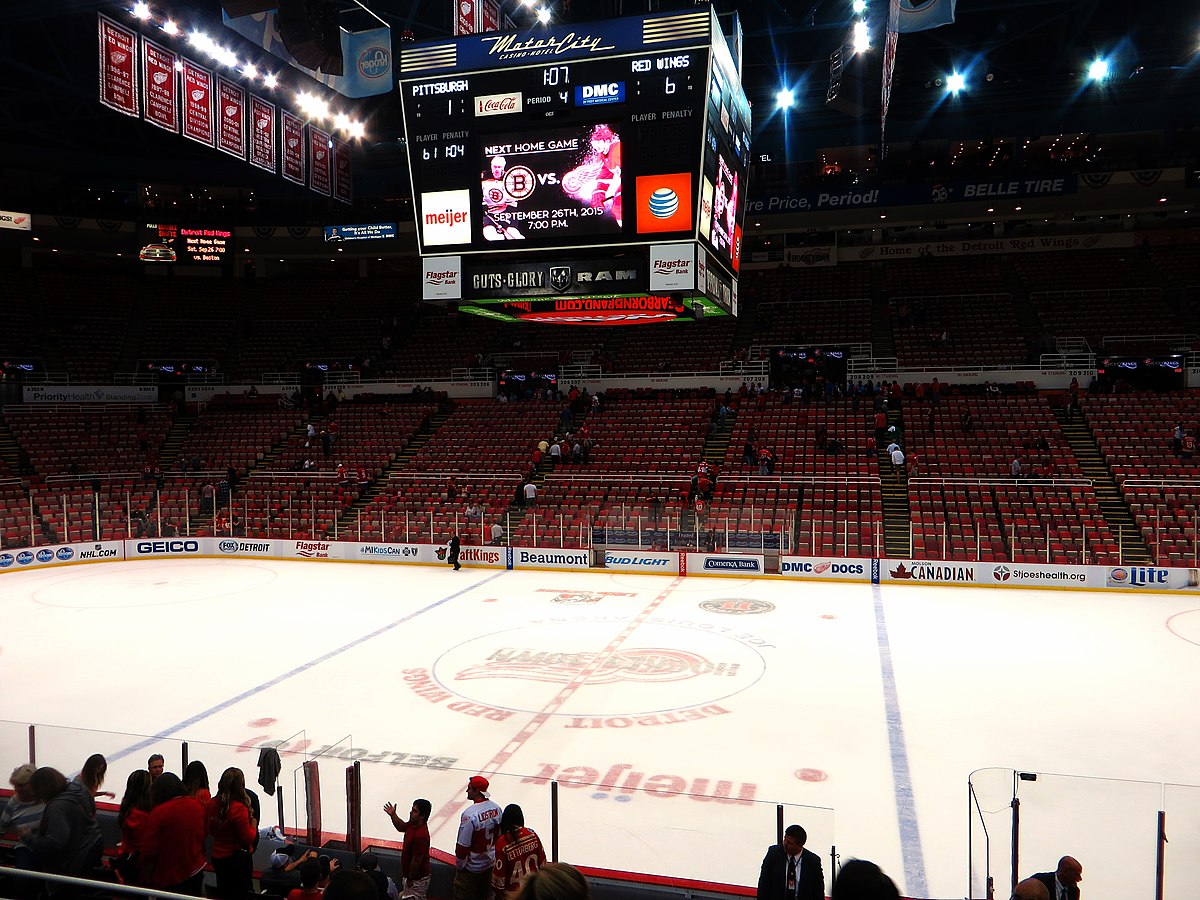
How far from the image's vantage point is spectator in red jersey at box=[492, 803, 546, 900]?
493 centimetres

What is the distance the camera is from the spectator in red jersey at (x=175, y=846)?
4691 millimetres

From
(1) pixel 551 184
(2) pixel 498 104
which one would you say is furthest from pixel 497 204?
(2) pixel 498 104

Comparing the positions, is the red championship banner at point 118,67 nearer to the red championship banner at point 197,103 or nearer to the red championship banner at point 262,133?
the red championship banner at point 197,103

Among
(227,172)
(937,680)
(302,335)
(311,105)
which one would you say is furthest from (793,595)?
(227,172)

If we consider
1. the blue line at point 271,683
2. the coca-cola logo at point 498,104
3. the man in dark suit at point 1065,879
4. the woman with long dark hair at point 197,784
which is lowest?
the blue line at point 271,683

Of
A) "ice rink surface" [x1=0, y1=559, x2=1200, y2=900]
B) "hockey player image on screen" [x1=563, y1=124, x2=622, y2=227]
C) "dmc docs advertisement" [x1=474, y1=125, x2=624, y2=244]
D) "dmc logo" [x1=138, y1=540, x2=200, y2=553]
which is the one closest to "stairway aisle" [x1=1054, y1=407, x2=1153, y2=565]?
"ice rink surface" [x1=0, y1=559, x2=1200, y2=900]

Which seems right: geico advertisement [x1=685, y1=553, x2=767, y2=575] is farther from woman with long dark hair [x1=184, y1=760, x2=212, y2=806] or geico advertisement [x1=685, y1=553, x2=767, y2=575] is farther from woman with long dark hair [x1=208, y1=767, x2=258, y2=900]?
woman with long dark hair [x1=208, y1=767, x2=258, y2=900]

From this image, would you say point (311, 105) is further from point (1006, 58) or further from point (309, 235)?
point (1006, 58)

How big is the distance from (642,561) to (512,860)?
16.8 m

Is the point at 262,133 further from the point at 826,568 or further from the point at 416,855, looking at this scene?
the point at 826,568

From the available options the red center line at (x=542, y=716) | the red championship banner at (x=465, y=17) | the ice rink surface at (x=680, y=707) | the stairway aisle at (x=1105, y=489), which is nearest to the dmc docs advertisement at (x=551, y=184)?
the red championship banner at (x=465, y=17)

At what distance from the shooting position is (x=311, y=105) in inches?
694

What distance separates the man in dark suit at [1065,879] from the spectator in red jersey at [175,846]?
15.3 ft

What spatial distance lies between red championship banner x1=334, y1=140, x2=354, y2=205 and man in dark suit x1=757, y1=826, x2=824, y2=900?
18.6 meters
